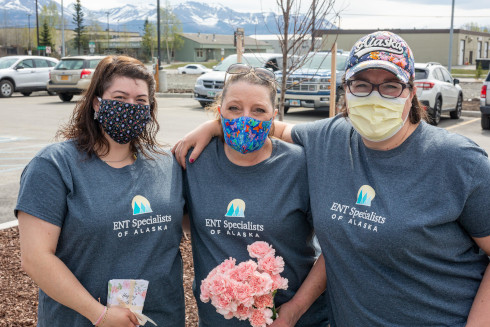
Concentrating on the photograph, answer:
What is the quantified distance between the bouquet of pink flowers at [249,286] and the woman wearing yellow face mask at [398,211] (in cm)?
27

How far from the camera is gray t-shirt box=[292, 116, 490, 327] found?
Answer: 2.08 meters

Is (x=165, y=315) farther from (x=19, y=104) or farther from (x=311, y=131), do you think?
(x=19, y=104)

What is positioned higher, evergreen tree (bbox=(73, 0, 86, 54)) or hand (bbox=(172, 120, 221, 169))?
evergreen tree (bbox=(73, 0, 86, 54))

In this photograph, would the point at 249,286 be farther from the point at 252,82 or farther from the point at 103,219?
the point at 252,82

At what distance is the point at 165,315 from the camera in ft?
8.30

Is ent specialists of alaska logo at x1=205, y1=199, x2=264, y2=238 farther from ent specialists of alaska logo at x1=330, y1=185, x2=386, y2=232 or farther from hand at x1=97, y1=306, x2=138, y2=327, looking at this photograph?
hand at x1=97, y1=306, x2=138, y2=327

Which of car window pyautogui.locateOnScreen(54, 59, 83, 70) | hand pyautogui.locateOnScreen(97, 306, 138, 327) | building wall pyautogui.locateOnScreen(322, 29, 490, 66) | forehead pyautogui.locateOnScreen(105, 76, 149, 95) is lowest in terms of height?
hand pyautogui.locateOnScreen(97, 306, 138, 327)

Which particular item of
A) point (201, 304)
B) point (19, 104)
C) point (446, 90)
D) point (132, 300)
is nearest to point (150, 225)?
point (132, 300)

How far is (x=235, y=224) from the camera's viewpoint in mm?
2467

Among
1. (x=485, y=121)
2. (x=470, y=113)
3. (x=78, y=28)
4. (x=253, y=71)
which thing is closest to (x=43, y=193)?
(x=253, y=71)

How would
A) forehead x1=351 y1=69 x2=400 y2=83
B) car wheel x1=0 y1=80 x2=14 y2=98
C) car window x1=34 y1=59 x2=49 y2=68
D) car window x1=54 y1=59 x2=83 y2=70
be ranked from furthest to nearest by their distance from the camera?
car window x1=34 y1=59 x2=49 y2=68 < car wheel x1=0 y1=80 x2=14 y2=98 < car window x1=54 y1=59 x2=83 y2=70 < forehead x1=351 y1=69 x2=400 y2=83

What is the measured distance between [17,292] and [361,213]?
3171mm

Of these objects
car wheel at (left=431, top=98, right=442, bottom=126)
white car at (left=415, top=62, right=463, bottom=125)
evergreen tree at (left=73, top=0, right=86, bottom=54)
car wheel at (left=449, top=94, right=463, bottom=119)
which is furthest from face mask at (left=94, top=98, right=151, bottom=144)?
evergreen tree at (left=73, top=0, right=86, bottom=54)

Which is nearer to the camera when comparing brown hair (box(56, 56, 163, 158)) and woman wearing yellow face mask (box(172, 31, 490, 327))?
woman wearing yellow face mask (box(172, 31, 490, 327))
